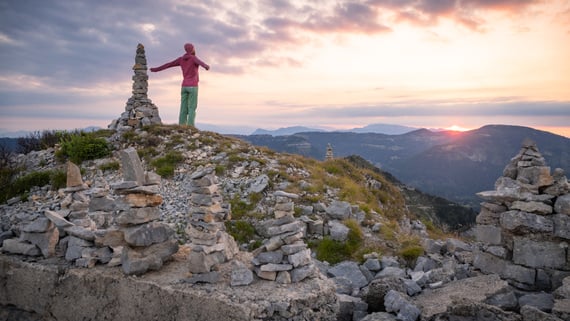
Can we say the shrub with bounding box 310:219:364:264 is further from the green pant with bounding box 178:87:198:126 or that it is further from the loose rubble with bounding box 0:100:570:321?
the green pant with bounding box 178:87:198:126

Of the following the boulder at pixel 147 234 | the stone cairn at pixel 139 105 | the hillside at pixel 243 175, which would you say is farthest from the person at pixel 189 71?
the boulder at pixel 147 234

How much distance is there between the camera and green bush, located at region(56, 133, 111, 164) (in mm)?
18047

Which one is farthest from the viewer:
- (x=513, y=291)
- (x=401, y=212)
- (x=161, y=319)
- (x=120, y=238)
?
(x=401, y=212)

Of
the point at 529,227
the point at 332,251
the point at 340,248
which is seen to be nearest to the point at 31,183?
the point at 332,251

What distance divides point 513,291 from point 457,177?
489ft

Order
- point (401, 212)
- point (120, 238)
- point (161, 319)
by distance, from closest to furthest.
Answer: point (161, 319)
point (120, 238)
point (401, 212)

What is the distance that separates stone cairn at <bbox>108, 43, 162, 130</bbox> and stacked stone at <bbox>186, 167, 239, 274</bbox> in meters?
16.0

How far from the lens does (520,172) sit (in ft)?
27.6

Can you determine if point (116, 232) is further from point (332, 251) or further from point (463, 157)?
point (463, 157)

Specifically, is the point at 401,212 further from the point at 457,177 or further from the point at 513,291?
the point at 457,177

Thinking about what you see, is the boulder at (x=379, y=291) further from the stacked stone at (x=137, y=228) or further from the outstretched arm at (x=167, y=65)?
the outstretched arm at (x=167, y=65)

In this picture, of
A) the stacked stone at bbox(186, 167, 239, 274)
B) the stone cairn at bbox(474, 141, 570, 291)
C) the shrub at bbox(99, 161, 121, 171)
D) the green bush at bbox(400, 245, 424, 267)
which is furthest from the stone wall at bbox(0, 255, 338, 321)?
the shrub at bbox(99, 161, 121, 171)

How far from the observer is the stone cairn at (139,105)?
2041 centimetres

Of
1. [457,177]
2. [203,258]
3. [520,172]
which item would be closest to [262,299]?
[203,258]
